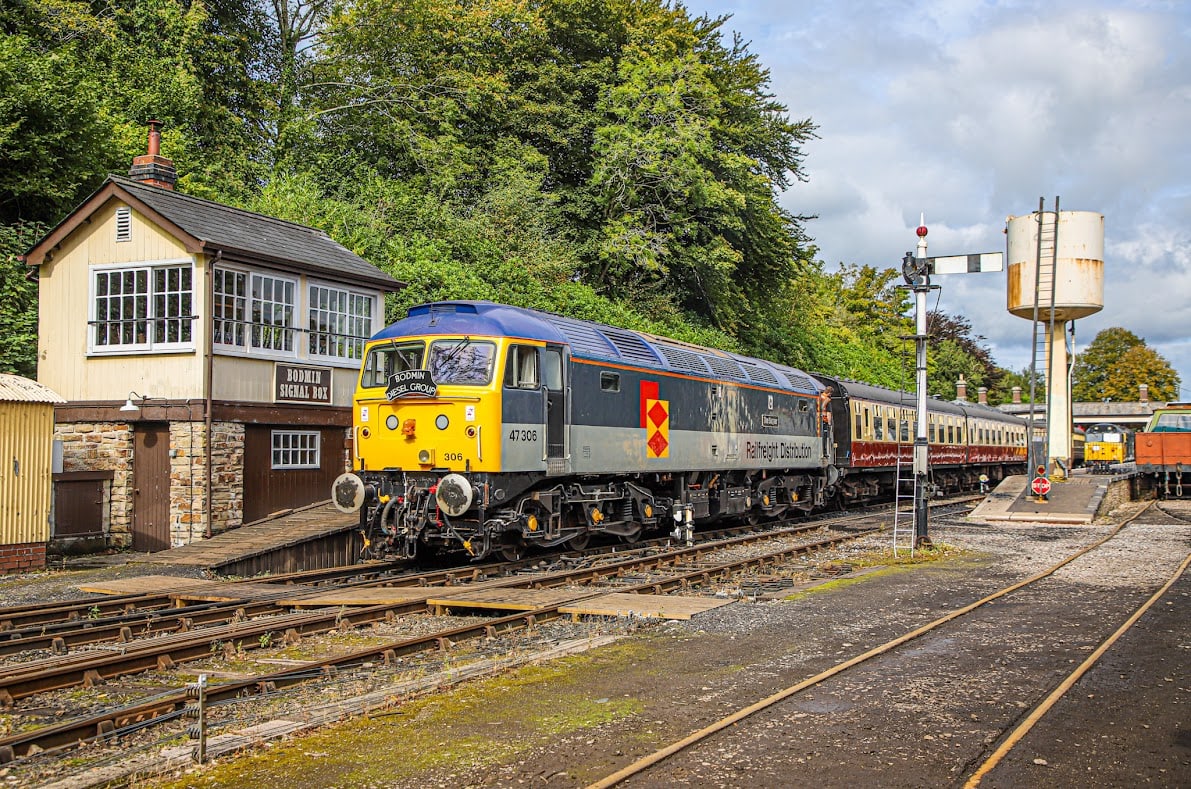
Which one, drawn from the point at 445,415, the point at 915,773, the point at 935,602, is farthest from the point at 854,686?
the point at 445,415

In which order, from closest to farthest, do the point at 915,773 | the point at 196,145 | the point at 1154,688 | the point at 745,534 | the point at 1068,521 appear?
1. the point at 915,773
2. the point at 1154,688
3. the point at 745,534
4. the point at 1068,521
5. the point at 196,145

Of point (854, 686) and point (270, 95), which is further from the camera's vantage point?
point (270, 95)

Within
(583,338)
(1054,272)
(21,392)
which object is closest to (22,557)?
(21,392)

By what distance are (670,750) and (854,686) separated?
2298 mm

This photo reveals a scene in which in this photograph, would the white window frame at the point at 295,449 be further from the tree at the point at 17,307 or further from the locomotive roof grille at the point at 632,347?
the locomotive roof grille at the point at 632,347

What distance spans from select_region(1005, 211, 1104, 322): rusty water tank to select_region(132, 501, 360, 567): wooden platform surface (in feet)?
77.4

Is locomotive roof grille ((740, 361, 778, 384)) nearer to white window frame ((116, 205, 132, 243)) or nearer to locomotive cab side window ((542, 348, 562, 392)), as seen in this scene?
locomotive cab side window ((542, 348, 562, 392))

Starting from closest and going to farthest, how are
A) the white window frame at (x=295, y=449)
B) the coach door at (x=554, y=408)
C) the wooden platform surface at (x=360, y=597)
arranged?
the wooden platform surface at (x=360, y=597), the coach door at (x=554, y=408), the white window frame at (x=295, y=449)

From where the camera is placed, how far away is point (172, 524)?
57.5 feet

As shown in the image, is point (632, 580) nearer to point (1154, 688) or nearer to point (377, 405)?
point (377, 405)

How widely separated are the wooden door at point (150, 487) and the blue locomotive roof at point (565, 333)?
5436mm

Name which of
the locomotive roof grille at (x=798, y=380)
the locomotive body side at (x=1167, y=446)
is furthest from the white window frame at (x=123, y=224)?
the locomotive body side at (x=1167, y=446)

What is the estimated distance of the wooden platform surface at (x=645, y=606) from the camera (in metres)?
10.7

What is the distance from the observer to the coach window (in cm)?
1420
